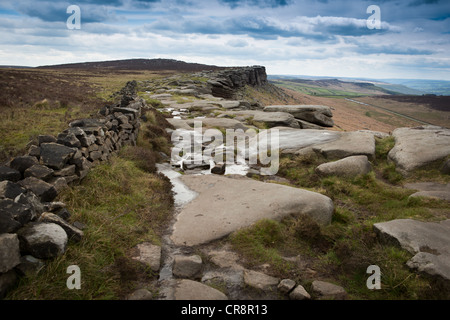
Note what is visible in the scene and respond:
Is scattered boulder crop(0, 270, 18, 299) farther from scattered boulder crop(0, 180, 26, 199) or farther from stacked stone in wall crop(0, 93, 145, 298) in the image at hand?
scattered boulder crop(0, 180, 26, 199)

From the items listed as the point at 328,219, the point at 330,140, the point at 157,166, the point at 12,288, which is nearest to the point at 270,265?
the point at 328,219

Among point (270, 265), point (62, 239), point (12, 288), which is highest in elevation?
point (62, 239)

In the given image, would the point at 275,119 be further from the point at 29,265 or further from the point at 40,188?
the point at 29,265

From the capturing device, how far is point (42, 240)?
416 cm

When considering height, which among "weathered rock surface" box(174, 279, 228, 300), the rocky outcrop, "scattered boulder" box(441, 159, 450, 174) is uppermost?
the rocky outcrop

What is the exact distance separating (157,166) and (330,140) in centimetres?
889

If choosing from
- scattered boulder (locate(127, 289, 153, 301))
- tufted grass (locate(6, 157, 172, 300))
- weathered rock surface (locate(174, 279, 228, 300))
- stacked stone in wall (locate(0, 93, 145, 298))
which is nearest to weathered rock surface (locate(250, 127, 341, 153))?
tufted grass (locate(6, 157, 172, 300))

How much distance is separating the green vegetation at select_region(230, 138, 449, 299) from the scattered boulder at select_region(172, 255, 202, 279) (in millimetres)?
1044

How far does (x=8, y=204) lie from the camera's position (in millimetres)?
4289

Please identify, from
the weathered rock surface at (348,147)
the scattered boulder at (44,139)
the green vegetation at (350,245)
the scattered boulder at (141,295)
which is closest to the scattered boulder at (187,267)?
the scattered boulder at (141,295)

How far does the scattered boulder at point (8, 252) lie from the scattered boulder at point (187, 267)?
2.48m

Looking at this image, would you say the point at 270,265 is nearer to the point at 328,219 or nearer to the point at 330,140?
the point at 328,219

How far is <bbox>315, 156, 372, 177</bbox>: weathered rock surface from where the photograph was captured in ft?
35.4

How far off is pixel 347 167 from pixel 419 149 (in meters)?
3.70
